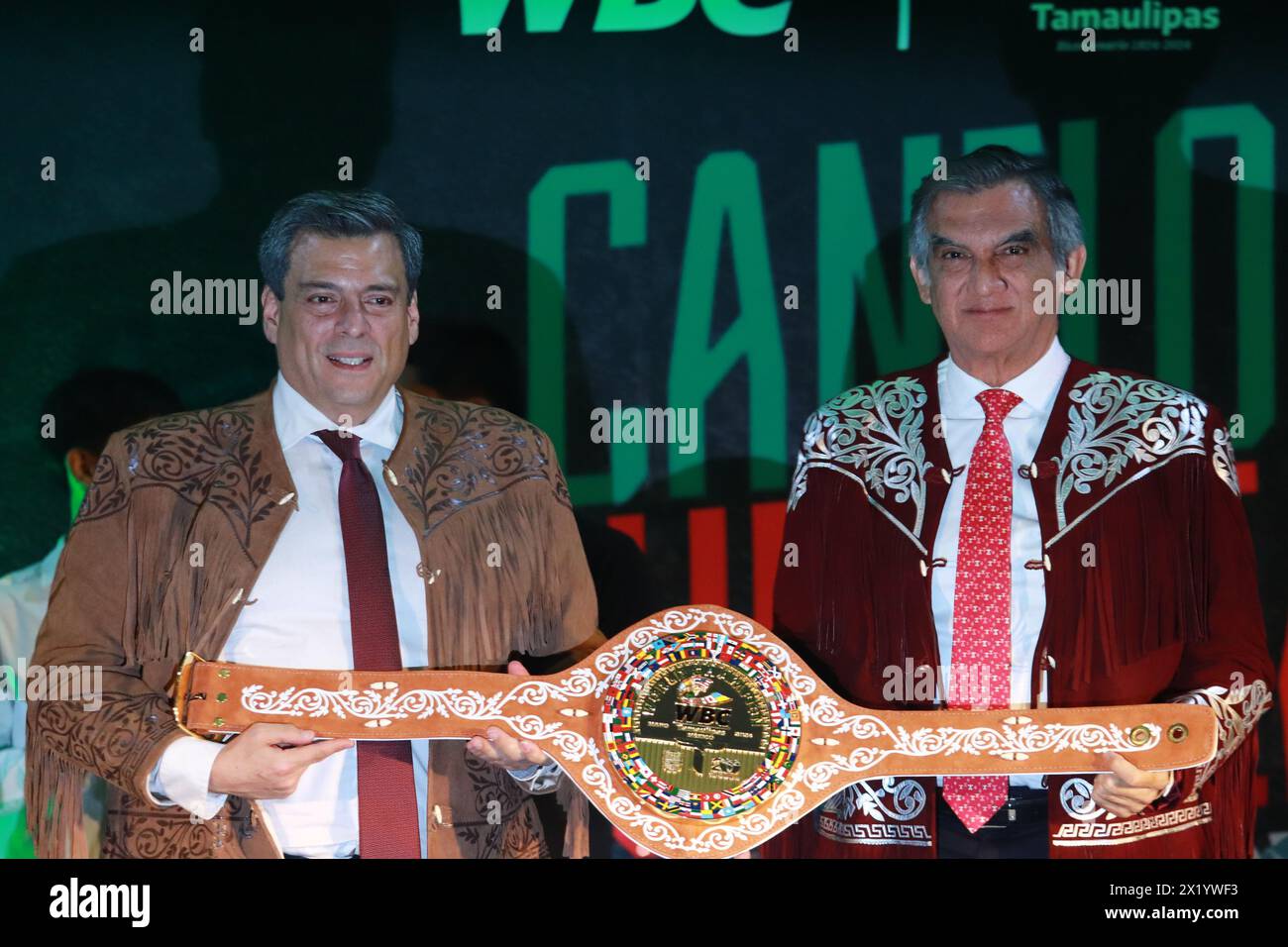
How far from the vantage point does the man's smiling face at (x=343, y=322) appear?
161 inches

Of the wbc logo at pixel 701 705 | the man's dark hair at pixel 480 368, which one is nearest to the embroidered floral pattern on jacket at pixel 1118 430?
the wbc logo at pixel 701 705

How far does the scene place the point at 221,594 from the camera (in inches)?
157

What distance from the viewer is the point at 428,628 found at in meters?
4.06

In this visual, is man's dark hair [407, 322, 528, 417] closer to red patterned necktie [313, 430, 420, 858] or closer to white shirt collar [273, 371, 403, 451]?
white shirt collar [273, 371, 403, 451]

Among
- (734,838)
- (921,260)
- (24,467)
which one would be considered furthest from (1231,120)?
(24,467)

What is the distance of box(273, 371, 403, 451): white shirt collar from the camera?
162 inches

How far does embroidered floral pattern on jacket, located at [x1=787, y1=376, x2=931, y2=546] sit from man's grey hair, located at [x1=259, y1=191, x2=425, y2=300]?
3.67 ft

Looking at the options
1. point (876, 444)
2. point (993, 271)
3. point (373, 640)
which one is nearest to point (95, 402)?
point (373, 640)

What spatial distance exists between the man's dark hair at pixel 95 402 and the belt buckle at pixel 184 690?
0.66m

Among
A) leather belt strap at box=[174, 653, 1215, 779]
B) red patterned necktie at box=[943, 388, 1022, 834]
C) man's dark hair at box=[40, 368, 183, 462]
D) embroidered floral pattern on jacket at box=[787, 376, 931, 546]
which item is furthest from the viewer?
man's dark hair at box=[40, 368, 183, 462]

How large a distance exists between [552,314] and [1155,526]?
5.28 ft

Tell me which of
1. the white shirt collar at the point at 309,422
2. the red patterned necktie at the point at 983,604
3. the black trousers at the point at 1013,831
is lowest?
the black trousers at the point at 1013,831

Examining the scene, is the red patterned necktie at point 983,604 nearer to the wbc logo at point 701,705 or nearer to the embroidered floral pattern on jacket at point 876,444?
the embroidered floral pattern on jacket at point 876,444

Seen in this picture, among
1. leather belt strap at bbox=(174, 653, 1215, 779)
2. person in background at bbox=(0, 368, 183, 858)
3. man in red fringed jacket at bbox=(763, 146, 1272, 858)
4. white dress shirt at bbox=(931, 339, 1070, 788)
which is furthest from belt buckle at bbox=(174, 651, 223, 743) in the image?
white dress shirt at bbox=(931, 339, 1070, 788)
